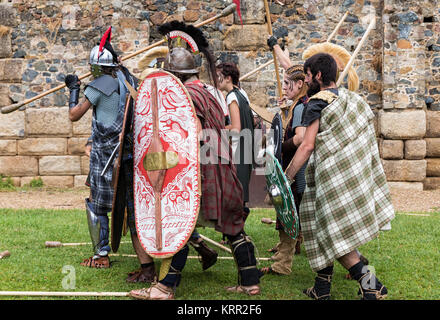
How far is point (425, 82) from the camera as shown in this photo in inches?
377

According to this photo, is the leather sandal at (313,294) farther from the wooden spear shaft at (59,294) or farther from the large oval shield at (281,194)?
the wooden spear shaft at (59,294)

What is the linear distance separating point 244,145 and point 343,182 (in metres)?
1.81

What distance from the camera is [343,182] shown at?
134 inches

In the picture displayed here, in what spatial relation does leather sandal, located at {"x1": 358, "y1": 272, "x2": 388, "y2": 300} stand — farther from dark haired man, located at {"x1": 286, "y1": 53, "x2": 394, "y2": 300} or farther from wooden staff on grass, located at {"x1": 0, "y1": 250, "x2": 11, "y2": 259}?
wooden staff on grass, located at {"x1": 0, "y1": 250, "x2": 11, "y2": 259}

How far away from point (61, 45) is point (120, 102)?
5.58 meters

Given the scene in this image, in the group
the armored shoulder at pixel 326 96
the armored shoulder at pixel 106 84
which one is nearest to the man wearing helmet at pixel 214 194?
the armored shoulder at pixel 326 96

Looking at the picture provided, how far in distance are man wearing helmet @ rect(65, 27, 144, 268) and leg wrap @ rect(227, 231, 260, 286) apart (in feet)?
4.56

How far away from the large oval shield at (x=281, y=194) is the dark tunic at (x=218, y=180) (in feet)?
0.79

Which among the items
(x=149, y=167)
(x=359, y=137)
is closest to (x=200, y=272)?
(x=149, y=167)

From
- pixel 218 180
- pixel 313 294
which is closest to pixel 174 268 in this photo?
pixel 218 180

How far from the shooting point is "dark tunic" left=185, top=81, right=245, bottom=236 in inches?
133

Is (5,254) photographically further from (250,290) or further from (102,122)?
(250,290)

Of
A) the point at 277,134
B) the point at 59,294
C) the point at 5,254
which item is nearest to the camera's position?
the point at 59,294
